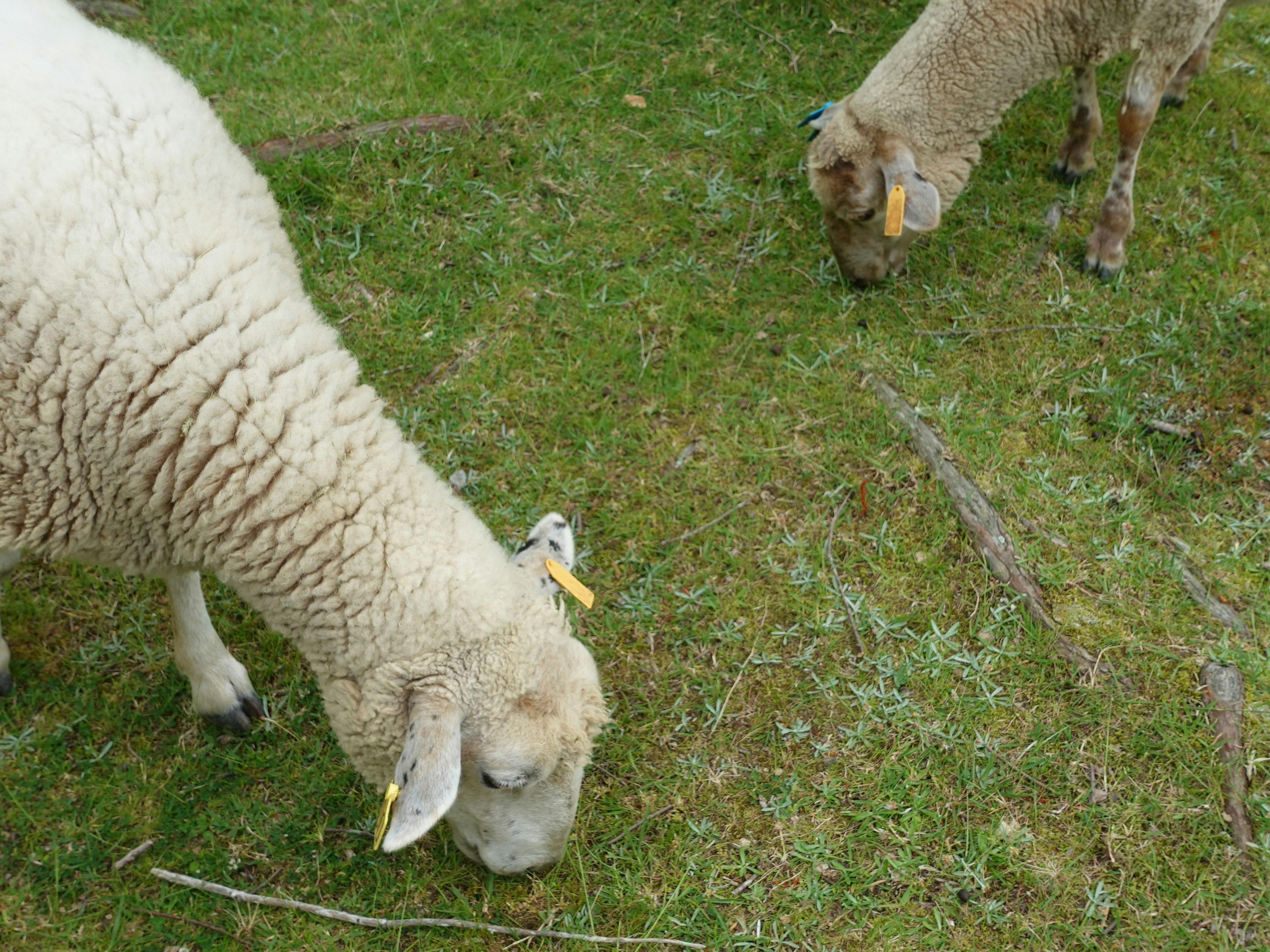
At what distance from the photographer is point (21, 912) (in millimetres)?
3256

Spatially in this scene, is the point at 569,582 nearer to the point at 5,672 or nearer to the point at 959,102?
the point at 5,672

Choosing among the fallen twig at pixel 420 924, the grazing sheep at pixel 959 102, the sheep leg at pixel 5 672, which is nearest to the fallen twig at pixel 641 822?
the fallen twig at pixel 420 924

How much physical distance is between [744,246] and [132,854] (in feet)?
13.3

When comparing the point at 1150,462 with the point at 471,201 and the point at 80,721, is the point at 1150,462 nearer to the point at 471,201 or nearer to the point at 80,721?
the point at 471,201

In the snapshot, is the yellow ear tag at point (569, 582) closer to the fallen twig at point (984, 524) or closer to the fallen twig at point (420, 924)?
the fallen twig at point (420, 924)

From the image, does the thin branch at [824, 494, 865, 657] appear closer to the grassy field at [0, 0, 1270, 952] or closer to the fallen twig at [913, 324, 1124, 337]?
the grassy field at [0, 0, 1270, 952]

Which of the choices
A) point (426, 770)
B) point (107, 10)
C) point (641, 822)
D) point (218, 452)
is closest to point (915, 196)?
point (641, 822)

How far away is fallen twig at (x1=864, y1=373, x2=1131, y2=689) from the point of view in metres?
3.68

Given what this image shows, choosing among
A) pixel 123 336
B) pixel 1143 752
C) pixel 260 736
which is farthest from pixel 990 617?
pixel 123 336

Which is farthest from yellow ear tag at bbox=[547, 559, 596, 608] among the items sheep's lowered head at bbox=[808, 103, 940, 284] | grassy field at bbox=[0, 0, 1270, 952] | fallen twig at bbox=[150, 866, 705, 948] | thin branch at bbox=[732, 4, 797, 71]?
thin branch at bbox=[732, 4, 797, 71]

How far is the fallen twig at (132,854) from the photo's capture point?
3357 millimetres

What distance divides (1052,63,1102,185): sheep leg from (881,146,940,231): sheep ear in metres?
1.31

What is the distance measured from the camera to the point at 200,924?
10.6 ft

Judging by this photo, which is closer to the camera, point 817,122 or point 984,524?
point 984,524
